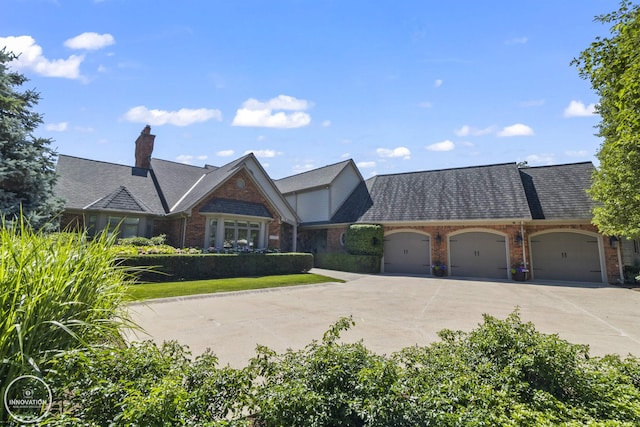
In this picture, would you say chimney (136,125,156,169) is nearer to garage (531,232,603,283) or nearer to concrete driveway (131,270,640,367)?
concrete driveway (131,270,640,367)

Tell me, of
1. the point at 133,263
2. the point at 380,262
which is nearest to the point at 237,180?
the point at 133,263

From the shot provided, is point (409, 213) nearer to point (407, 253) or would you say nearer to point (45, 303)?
point (407, 253)

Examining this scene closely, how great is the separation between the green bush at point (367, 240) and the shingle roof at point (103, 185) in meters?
12.2

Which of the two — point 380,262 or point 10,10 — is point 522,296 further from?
point 10,10

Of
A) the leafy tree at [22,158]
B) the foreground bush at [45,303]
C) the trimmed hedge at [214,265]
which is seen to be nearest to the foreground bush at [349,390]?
the foreground bush at [45,303]

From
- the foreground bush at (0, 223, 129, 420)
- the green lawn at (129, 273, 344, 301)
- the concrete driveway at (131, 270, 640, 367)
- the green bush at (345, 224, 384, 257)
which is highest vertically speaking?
the green bush at (345, 224, 384, 257)

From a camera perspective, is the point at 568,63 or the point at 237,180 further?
the point at 237,180

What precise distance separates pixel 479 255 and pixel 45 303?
18.7 metres

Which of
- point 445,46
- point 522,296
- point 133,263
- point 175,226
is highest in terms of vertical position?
point 445,46

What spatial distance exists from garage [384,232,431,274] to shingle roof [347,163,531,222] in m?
1.32

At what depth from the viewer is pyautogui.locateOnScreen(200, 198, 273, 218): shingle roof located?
16312 mm

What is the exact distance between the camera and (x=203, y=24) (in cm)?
701

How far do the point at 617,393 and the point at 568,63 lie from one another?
734 centimetres

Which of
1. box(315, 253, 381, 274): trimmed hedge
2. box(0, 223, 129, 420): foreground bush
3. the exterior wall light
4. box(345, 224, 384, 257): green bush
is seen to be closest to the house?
the exterior wall light
